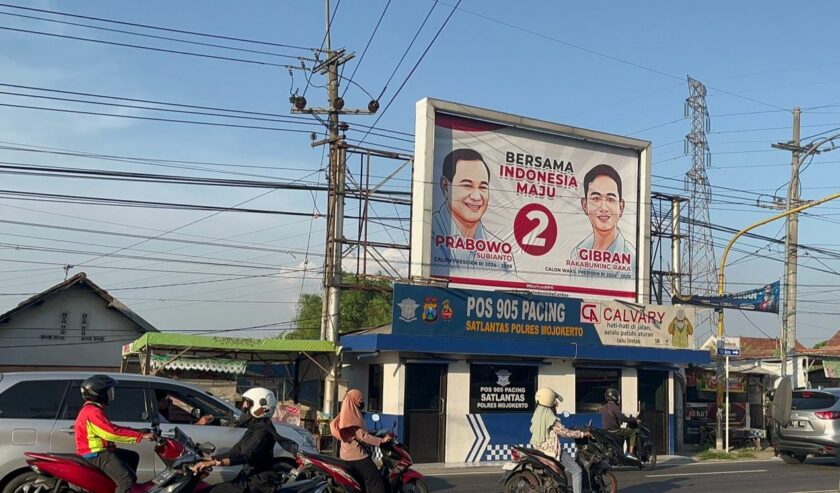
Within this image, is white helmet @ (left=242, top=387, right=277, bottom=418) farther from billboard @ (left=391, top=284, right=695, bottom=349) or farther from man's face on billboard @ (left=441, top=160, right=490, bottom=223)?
man's face on billboard @ (left=441, top=160, right=490, bottom=223)

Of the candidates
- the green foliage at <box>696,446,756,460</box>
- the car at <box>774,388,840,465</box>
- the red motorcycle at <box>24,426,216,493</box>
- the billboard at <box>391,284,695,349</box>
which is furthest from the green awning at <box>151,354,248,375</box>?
the car at <box>774,388,840,465</box>

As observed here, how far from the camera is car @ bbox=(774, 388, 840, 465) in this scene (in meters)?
19.3

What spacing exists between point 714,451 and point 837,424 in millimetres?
5856

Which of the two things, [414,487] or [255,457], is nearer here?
[255,457]

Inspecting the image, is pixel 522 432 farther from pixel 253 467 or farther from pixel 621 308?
pixel 253 467

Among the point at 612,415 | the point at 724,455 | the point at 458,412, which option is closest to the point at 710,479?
the point at 612,415

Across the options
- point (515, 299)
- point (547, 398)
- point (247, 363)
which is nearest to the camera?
point (547, 398)

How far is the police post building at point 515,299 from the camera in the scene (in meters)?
21.0

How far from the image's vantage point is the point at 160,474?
7.66 metres

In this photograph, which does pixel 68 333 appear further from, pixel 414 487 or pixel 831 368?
pixel 414 487

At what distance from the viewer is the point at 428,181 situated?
76.1 feet

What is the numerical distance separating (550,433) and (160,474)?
5198 millimetres

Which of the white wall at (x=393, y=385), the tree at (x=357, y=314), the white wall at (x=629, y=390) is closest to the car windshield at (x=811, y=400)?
the white wall at (x=629, y=390)

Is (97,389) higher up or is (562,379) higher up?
(97,389)
